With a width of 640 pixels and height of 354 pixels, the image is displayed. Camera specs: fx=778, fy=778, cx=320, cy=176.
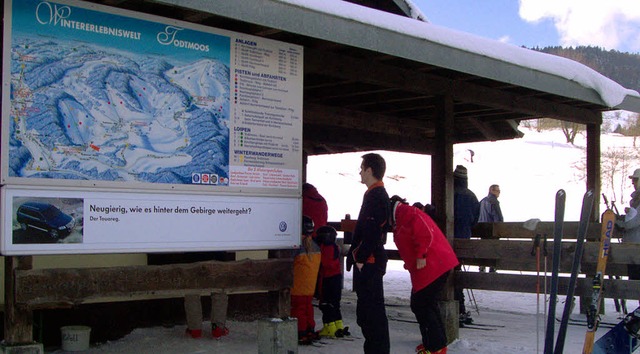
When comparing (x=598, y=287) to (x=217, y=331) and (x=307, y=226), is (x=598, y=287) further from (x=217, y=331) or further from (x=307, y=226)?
(x=217, y=331)

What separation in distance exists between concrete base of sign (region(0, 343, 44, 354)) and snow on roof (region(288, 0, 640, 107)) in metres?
2.97

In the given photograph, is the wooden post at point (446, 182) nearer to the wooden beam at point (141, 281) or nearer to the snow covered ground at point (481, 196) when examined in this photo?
the snow covered ground at point (481, 196)

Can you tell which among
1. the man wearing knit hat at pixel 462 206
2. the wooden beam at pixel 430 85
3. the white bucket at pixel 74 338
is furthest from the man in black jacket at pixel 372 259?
the man wearing knit hat at pixel 462 206

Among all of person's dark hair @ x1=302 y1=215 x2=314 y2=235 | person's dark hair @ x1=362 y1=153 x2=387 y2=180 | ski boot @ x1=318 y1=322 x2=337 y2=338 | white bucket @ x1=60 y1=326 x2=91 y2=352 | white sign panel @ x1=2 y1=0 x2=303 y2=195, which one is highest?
white sign panel @ x1=2 y1=0 x2=303 y2=195

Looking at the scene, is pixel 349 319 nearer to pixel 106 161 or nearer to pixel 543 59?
pixel 543 59

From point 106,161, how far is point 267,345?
206 centimetres

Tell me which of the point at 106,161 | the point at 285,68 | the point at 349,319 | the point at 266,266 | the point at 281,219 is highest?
the point at 285,68

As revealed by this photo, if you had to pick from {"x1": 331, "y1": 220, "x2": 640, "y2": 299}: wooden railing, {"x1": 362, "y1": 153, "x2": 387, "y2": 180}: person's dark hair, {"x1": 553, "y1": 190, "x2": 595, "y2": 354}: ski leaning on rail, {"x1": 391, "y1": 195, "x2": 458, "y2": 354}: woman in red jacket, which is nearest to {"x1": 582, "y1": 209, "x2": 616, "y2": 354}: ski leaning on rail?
{"x1": 553, "y1": 190, "x2": 595, "y2": 354}: ski leaning on rail

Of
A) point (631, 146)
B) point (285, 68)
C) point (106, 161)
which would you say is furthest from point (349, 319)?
point (631, 146)

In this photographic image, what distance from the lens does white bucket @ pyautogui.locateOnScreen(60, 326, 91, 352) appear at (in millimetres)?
7047

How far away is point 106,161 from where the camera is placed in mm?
5465

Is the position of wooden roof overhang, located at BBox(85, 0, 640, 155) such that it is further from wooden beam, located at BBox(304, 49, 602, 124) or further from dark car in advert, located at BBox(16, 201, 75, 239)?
dark car in advert, located at BBox(16, 201, 75, 239)

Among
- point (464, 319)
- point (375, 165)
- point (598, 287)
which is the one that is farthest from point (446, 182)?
point (598, 287)

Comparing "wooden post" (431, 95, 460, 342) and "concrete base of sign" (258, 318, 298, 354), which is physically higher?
"wooden post" (431, 95, 460, 342)
